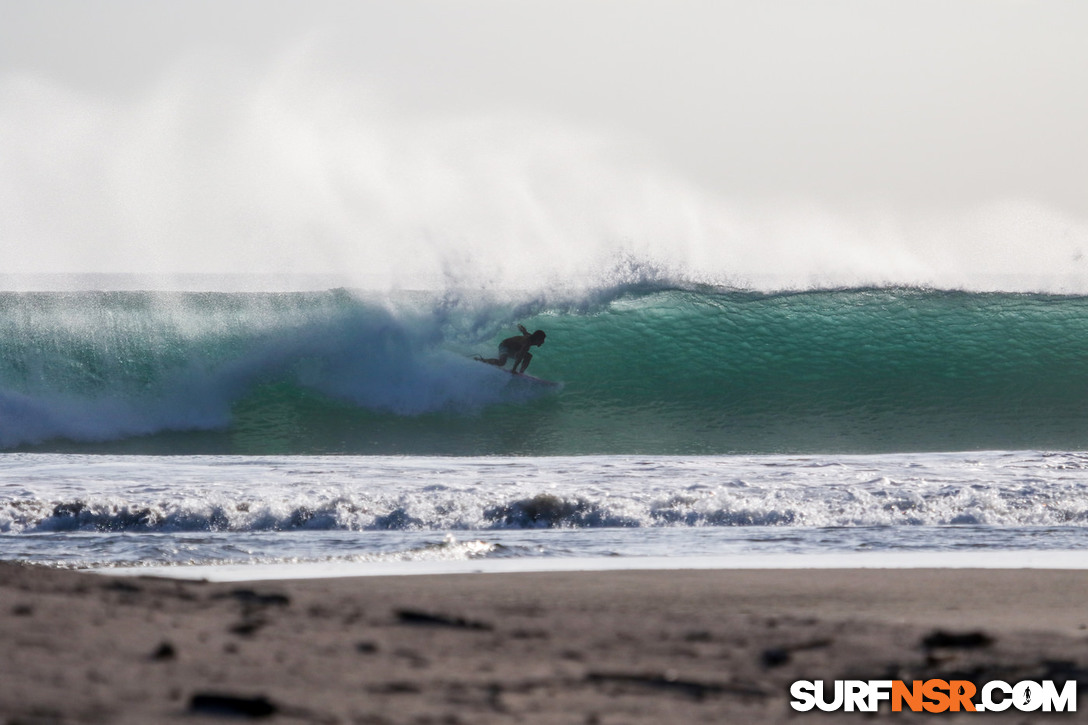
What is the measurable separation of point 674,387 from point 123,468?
6.69 meters

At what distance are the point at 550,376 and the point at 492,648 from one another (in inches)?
390

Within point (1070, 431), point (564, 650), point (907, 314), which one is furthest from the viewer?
point (907, 314)

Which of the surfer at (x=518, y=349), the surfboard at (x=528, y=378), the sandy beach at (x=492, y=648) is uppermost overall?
the surfer at (x=518, y=349)

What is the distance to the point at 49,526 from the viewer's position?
638 cm

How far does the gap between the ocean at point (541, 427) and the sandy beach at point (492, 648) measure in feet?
4.84

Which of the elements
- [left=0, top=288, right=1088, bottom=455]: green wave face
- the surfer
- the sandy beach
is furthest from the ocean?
the sandy beach

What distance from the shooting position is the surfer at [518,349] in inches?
495

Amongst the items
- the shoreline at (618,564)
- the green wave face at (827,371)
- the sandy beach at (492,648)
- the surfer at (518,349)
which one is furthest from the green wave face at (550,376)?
the sandy beach at (492,648)

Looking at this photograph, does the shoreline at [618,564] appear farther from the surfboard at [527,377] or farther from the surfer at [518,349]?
the surfer at [518,349]

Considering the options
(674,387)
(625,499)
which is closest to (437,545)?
(625,499)

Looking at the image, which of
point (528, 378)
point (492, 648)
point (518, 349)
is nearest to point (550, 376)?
point (528, 378)

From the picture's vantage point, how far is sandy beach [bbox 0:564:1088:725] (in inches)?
86.7

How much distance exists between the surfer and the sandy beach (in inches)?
337

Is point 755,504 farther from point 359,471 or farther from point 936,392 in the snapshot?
point 936,392
